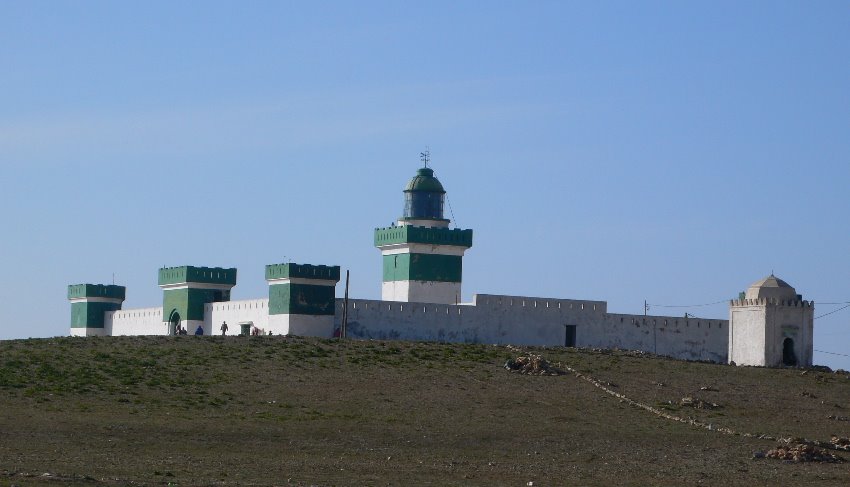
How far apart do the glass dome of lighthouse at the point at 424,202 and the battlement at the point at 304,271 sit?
8.56m

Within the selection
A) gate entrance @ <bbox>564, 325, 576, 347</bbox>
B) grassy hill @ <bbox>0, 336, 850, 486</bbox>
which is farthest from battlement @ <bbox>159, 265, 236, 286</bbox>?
gate entrance @ <bbox>564, 325, 576, 347</bbox>

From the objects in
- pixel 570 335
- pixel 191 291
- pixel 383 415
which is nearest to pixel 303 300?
pixel 191 291

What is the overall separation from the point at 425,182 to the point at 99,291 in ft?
44.7

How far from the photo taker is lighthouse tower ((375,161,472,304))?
54438 millimetres

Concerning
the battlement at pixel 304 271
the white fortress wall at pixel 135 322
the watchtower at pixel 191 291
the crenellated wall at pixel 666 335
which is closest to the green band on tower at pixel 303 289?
the battlement at pixel 304 271

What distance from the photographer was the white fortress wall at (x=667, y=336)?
2069 inches

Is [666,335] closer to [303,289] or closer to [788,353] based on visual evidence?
[788,353]

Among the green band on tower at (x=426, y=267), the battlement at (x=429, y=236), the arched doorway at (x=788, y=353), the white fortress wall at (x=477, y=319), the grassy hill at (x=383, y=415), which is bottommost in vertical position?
the grassy hill at (x=383, y=415)

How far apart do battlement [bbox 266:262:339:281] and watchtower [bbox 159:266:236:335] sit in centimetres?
429

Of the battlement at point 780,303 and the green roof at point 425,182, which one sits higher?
the green roof at point 425,182

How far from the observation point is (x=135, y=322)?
2291 inches

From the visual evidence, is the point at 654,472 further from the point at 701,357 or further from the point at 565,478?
the point at 701,357

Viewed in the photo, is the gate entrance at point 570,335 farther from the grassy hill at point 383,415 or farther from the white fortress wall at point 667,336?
the grassy hill at point 383,415

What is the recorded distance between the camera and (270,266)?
164 feet
